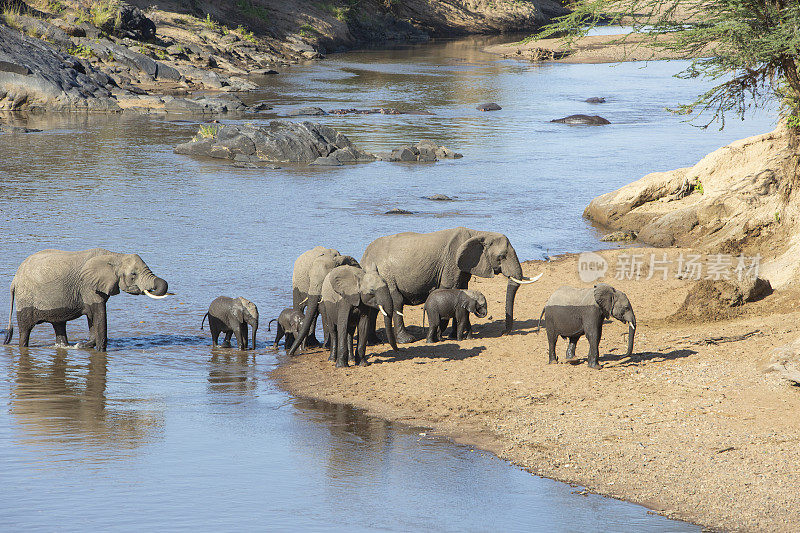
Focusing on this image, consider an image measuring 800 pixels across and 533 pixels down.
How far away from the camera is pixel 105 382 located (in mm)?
11328

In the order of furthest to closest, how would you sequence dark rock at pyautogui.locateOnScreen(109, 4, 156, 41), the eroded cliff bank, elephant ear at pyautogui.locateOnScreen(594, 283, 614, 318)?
dark rock at pyautogui.locateOnScreen(109, 4, 156, 41)
the eroded cliff bank
elephant ear at pyautogui.locateOnScreen(594, 283, 614, 318)

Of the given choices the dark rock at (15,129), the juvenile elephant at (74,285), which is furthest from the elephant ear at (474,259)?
the dark rock at (15,129)

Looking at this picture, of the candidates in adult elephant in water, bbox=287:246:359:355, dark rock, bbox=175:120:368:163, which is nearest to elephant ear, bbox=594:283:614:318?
adult elephant in water, bbox=287:246:359:355

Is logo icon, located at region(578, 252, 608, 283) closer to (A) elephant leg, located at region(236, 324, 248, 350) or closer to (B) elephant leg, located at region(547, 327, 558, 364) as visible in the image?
(B) elephant leg, located at region(547, 327, 558, 364)

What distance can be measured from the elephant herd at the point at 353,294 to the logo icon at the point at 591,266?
163 inches

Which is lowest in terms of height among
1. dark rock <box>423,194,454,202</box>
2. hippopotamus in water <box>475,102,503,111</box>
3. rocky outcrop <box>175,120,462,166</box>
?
dark rock <box>423,194,454,202</box>

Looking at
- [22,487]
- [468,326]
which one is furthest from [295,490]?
[468,326]

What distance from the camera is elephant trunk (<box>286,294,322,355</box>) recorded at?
495 inches

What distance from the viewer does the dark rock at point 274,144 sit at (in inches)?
1270

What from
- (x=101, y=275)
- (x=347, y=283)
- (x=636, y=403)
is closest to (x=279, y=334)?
(x=347, y=283)

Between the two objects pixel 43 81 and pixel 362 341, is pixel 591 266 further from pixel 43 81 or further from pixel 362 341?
pixel 43 81

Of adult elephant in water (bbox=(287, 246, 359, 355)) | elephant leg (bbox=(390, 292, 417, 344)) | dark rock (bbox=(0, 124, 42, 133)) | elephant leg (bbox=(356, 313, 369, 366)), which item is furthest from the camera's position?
dark rock (bbox=(0, 124, 42, 133))

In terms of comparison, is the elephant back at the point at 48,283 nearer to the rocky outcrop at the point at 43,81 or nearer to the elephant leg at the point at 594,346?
the elephant leg at the point at 594,346

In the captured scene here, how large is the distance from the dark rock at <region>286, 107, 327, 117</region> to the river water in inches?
48.7
